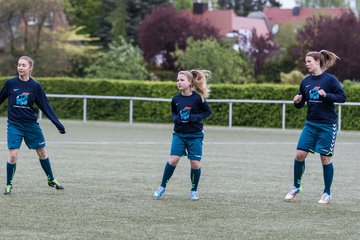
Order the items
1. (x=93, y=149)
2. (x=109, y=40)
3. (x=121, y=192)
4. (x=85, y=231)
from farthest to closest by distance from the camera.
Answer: (x=109, y=40) < (x=93, y=149) < (x=121, y=192) < (x=85, y=231)

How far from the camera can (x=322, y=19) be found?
5394 centimetres

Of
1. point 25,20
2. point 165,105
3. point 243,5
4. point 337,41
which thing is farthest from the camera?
point 243,5

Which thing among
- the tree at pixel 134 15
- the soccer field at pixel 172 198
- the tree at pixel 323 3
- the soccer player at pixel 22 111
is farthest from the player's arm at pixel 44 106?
the tree at pixel 323 3

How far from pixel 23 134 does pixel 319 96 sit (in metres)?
3.80

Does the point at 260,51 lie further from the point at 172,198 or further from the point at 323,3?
the point at 323,3

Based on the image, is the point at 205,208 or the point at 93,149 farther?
the point at 93,149

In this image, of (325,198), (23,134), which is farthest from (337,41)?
(23,134)

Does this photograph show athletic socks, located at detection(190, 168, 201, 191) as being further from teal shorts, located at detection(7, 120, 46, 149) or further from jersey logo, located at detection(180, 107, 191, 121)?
teal shorts, located at detection(7, 120, 46, 149)

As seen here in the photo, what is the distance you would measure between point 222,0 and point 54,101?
297 ft

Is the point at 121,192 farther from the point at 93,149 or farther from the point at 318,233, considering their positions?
the point at 93,149

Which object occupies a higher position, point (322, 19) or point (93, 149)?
point (322, 19)

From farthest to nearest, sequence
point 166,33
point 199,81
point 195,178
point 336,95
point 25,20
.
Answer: point 166,33 → point 25,20 → point 195,178 → point 199,81 → point 336,95

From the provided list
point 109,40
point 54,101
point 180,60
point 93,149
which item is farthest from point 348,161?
point 109,40

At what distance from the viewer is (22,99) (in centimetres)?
1115
